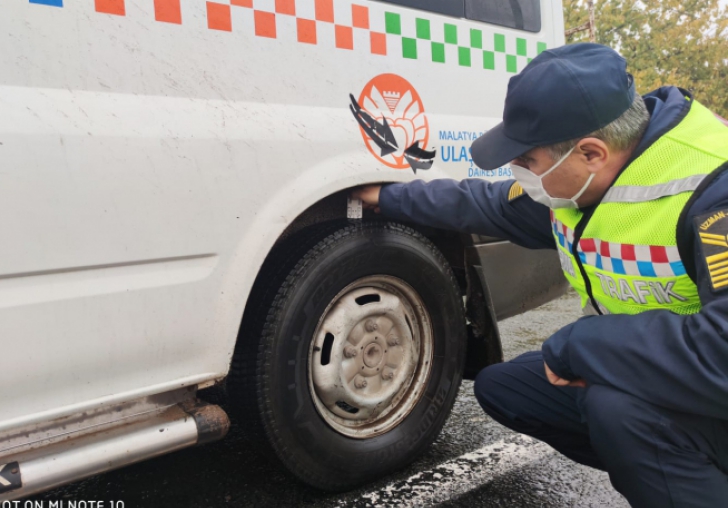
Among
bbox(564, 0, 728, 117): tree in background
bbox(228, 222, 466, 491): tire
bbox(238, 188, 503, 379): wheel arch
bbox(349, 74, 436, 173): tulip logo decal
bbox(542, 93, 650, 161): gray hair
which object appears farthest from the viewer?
bbox(564, 0, 728, 117): tree in background

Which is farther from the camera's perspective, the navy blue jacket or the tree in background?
the tree in background

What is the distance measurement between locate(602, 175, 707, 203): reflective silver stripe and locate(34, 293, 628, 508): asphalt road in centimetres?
110

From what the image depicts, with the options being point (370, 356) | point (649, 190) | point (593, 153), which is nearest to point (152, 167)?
point (370, 356)

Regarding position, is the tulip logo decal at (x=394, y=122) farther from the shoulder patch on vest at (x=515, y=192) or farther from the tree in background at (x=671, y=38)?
the tree in background at (x=671, y=38)

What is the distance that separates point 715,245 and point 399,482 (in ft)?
4.51

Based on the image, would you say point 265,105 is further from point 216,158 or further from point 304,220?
point 304,220

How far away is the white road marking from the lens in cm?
209

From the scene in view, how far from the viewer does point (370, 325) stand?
2.11m

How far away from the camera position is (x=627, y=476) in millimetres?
1532

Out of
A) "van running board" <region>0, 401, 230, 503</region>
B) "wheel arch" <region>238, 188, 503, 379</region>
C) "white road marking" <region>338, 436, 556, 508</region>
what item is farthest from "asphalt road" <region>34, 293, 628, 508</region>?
"van running board" <region>0, 401, 230, 503</region>

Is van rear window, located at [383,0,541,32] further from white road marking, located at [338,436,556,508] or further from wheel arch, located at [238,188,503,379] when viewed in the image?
white road marking, located at [338,436,556,508]

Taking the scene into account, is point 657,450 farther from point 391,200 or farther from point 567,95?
point 391,200

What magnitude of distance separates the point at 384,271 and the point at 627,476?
94cm

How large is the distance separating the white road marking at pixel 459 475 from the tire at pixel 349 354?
0.08 m
